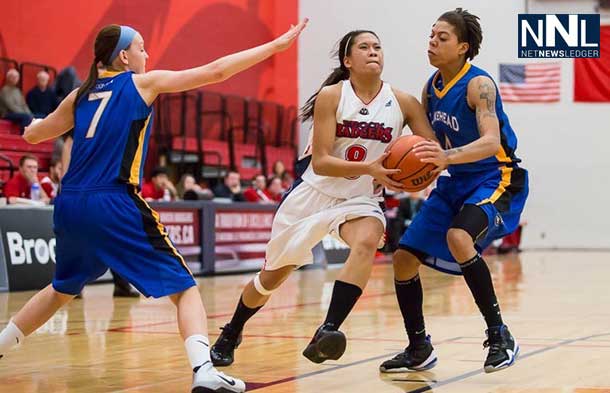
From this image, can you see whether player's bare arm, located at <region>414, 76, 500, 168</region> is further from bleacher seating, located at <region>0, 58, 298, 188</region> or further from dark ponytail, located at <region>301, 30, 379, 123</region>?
bleacher seating, located at <region>0, 58, 298, 188</region>

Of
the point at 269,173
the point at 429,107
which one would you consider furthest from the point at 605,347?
the point at 269,173

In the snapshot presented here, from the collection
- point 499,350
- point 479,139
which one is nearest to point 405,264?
point 499,350

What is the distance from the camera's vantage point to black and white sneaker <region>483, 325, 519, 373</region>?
5094 mm

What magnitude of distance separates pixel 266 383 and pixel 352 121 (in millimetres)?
1391

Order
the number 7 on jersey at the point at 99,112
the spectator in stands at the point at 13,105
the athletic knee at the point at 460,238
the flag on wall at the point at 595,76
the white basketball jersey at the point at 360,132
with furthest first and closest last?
the flag on wall at the point at 595,76 < the spectator in stands at the point at 13,105 < the white basketball jersey at the point at 360,132 < the athletic knee at the point at 460,238 < the number 7 on jersey at the point at 99,112

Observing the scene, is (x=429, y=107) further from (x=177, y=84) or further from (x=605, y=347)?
(x=605, y=347)

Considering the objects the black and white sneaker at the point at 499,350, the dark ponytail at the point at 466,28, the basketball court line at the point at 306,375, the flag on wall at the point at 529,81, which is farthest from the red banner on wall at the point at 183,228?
the flag on wall at the point at 529,81

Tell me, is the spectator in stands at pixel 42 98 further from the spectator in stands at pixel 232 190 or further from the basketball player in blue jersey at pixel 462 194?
the basketball player in blue jersey at pixel 462 194

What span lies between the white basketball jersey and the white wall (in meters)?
18.8

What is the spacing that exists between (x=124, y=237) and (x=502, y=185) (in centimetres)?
205

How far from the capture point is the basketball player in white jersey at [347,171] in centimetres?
521

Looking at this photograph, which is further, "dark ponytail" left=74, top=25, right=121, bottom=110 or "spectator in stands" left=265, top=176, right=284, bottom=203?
"spectator in stands" left=265, top=176, right=284, bottom=203

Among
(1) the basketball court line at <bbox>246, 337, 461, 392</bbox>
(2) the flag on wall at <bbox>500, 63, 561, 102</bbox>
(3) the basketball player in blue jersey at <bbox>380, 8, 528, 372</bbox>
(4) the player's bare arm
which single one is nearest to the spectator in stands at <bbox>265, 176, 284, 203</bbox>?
(2) the flag on wall at <bbox>500, 63, 561, 102</bbox>

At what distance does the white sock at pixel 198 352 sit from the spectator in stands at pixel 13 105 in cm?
1146
